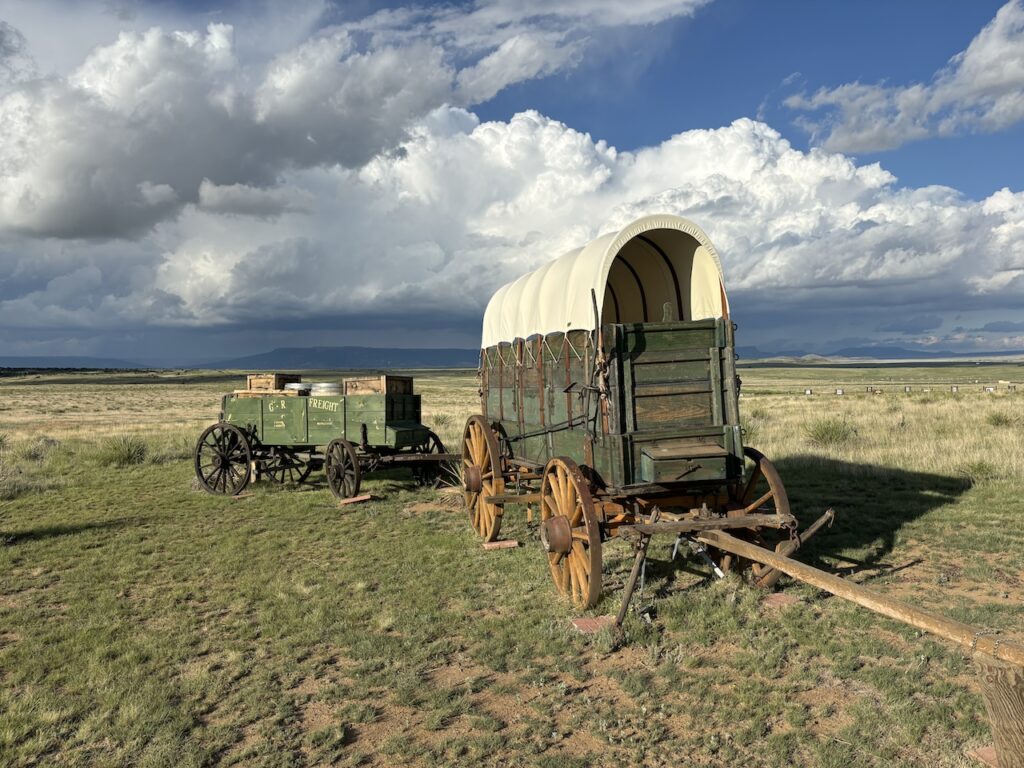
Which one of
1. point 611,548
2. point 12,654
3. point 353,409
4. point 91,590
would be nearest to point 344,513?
point 353,409

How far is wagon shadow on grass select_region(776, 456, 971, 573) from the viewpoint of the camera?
703 cm

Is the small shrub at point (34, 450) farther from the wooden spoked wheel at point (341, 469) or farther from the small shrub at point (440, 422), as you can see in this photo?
the small shrub at point (440, 422)

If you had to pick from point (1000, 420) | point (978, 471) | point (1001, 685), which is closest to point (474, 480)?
point (1001, 685)

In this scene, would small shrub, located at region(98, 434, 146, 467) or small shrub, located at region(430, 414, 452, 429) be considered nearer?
small shrub, located at region(98, 434, 146, 467)

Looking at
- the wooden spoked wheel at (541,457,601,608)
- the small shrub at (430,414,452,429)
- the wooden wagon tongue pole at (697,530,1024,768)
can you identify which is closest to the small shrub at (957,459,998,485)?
the wooden spoked wheel at (541,457,601,608)

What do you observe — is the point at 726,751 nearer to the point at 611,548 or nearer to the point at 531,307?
the point at 611,548

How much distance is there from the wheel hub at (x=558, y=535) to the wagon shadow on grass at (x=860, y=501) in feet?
9.34

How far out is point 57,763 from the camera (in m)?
3.58

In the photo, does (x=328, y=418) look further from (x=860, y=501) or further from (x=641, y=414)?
(x=860, y=501)

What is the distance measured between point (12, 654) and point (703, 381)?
5963 mm

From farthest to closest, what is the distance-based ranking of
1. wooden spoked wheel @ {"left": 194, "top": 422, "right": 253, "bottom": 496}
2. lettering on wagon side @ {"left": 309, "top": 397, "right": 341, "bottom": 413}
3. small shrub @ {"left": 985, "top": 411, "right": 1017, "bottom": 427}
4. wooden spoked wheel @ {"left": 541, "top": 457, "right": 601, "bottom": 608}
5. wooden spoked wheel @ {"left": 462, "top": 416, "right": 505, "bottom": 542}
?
small shrub @ {"left": 985, "top": 411, "right": 1017, "bottom": 427}
wooden spoked wheel @ {"left": 194, "top": 422, "right": 253, "bottom": 496}
lettering on wagon side @ {"left": 309, "top": 397, "right": 341, "bottom": 413}
wooden spoked wheel @ {"left": 462, "top": 416, "right": 505, "bottom": 542}
wooden spoked wheel @ {"left": 541, "top": 457, "right": 601, "bottom": 608}

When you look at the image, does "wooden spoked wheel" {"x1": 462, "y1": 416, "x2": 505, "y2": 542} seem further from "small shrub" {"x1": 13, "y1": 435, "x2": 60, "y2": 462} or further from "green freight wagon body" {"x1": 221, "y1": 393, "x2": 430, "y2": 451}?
"small shrub" {"x1": 13, "y1": 435, "x2": 60, "y2": 462}

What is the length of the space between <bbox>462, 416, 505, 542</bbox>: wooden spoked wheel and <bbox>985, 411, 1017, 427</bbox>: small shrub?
15.3 metres

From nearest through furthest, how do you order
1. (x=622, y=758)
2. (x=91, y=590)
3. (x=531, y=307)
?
(x=622, y=758) → (x=91, y=590) → (x=531, y=307)
